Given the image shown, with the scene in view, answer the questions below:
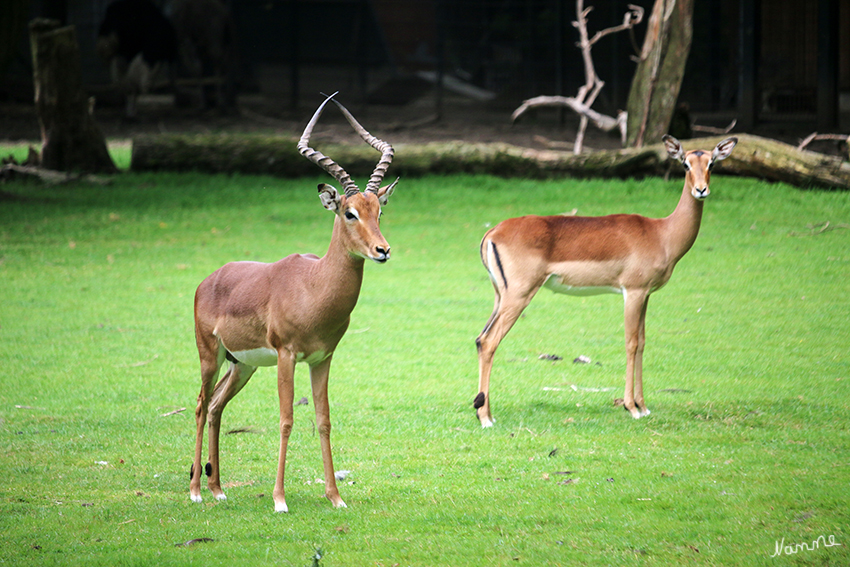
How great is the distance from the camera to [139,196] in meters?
16.1

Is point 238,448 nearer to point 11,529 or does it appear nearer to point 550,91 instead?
point 11,529

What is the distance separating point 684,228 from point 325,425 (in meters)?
3.58

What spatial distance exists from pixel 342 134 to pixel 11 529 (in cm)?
1640

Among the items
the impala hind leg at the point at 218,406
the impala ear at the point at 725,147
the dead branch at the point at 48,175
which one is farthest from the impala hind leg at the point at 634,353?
the dead branch at the point at 48,175

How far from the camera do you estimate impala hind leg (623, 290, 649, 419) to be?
696 centimetres

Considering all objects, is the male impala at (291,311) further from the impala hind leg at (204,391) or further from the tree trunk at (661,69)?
the tree trunk at (661,69)

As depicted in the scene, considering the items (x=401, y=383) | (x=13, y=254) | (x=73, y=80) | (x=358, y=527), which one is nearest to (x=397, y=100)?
(x=73, y=80)

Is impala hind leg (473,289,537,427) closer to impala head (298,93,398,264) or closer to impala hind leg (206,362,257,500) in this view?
impala hind leg (206,362,257,500)

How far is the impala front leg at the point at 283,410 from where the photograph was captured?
5.02 m

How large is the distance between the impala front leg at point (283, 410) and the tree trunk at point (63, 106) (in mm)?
13212

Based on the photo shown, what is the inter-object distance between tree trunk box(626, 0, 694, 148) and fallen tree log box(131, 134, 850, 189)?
2.24ft

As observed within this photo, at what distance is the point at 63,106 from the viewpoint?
54.7ft

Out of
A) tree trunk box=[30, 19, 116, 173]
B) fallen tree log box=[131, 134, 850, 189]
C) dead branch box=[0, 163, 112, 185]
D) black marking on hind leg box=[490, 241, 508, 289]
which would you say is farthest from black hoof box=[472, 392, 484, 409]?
tree trunk box=[30, 19, 116, 173]
